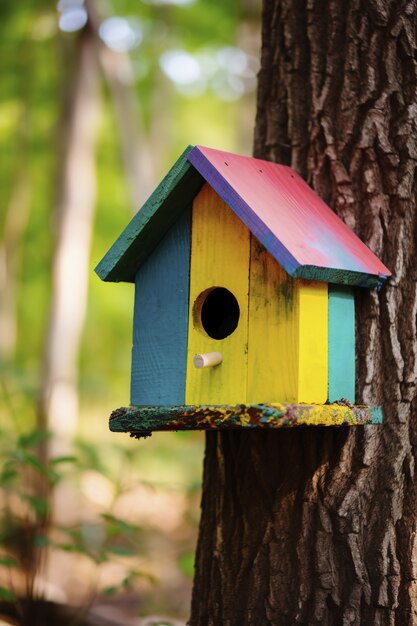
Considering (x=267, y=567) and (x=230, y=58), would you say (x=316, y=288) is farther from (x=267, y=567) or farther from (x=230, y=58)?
(x=230, y=58)

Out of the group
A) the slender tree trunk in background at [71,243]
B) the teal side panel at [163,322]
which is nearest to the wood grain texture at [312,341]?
the teal side panel at [163,322]

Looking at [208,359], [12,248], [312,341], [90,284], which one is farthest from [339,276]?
[12,248]

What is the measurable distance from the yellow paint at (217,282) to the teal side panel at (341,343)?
0.25 m

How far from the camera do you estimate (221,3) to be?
9820 mm

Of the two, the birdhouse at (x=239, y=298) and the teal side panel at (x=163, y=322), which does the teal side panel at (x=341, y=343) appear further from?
the teal side panel at (x=163, y=322)

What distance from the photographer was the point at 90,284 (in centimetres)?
1459

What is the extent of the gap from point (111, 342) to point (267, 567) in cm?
1531

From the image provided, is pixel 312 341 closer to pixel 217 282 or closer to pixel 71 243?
pixel 217 282

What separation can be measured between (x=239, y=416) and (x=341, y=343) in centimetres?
47

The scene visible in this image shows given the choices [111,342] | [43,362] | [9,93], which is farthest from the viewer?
[111,342]

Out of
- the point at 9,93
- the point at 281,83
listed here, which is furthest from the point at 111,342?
the point at 281,83

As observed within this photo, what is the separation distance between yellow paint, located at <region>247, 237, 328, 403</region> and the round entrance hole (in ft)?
0.69

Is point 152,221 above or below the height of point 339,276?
above

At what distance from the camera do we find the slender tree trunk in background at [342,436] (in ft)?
7.30
